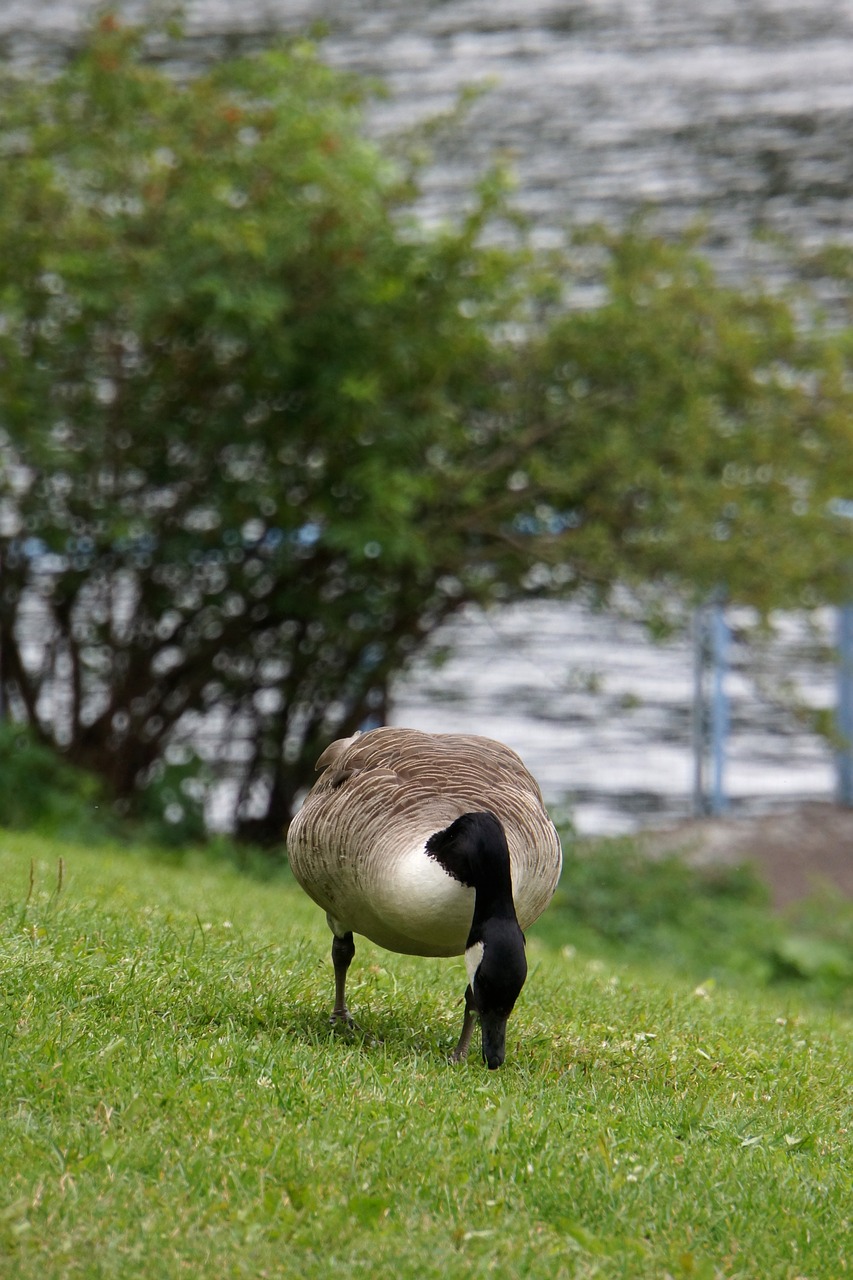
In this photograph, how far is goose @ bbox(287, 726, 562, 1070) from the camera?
13.6ft

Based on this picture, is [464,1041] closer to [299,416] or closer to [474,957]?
[474,957]

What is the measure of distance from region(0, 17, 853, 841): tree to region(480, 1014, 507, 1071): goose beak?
21.8ft

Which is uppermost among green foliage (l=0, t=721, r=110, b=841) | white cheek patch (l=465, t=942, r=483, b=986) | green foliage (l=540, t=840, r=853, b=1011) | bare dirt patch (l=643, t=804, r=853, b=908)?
white cheek patch (l=465, t=942, r=483, b=986)

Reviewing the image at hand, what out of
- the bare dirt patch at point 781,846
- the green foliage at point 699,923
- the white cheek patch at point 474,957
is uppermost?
the white cheek patch at point 474,957

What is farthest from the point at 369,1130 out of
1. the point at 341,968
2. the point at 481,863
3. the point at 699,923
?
the point at 699,923

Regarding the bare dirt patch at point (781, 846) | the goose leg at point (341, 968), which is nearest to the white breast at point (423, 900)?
the goose leg at point (341, 968)

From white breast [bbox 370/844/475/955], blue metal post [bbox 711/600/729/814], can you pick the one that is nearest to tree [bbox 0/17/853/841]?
blue metal post [bbox 711/600/729/814]

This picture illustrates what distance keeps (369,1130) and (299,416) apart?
8.25 m

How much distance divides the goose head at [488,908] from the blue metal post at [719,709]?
10079 mm

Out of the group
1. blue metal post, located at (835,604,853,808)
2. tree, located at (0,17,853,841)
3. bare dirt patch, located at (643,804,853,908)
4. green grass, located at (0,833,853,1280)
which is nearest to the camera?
green grass, located at (0,833,853,1280)

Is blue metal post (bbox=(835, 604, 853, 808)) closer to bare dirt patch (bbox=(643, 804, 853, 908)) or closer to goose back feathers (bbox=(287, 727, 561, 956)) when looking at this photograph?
bare dirt patch (bbox=(643, 804, 853, 908))

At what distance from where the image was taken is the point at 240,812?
13102 mm

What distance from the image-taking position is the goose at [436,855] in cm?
416

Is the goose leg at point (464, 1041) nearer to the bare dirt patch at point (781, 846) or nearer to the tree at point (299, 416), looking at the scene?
the tree at point (299, 416)
